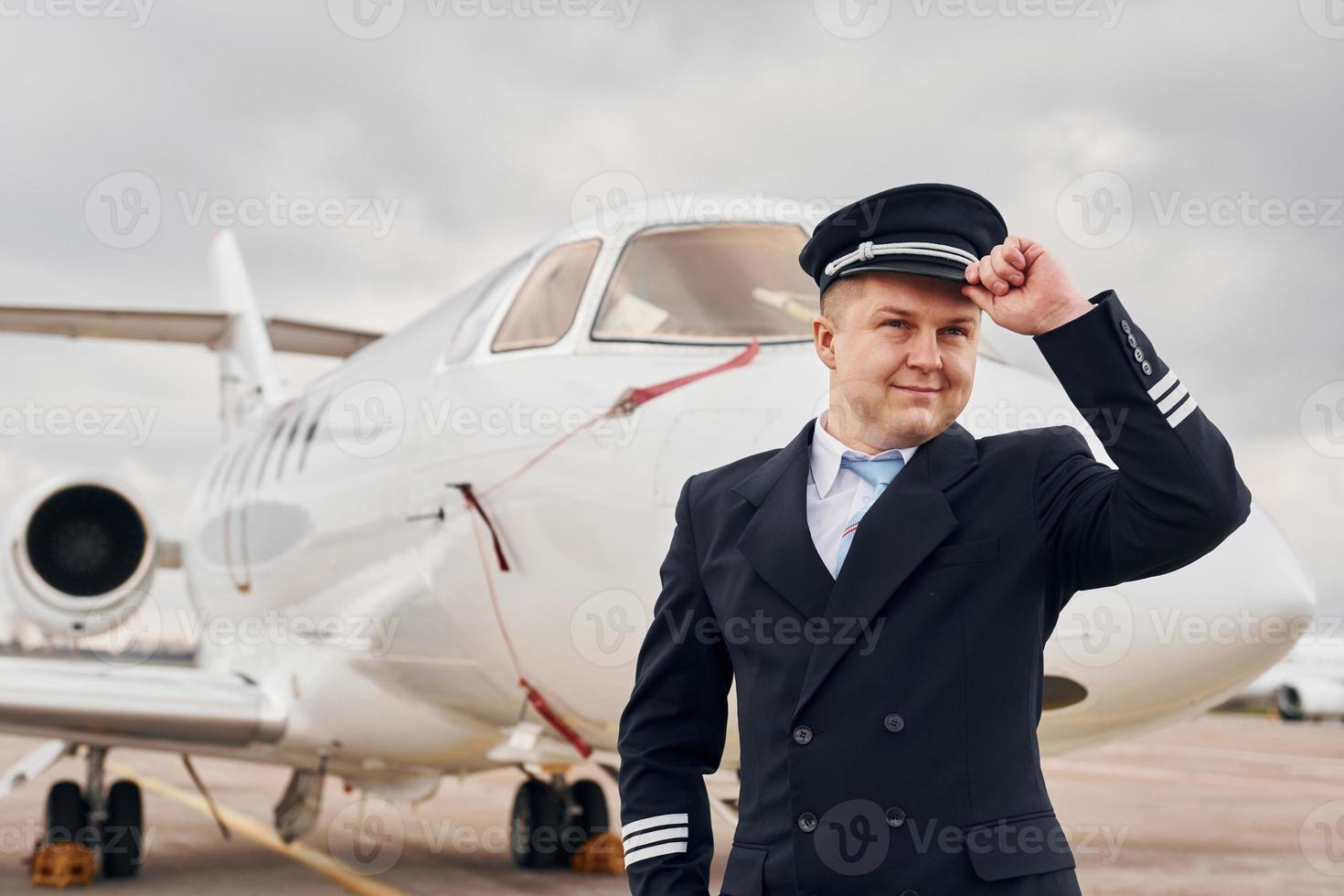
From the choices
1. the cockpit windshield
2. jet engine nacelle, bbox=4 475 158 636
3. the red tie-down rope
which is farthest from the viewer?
jet engine nacelle, bbox=4 475 158 636

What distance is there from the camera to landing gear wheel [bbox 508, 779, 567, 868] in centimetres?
888

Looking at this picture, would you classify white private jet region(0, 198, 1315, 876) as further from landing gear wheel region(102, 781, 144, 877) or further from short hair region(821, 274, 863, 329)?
short hair region(821, 274, 863, 329)

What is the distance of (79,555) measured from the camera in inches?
410

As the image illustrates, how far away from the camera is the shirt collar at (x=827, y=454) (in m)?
1.97

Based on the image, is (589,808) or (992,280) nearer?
(992,280)

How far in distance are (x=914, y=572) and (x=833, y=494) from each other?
0.62 feet

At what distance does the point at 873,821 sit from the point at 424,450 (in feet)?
13.5
